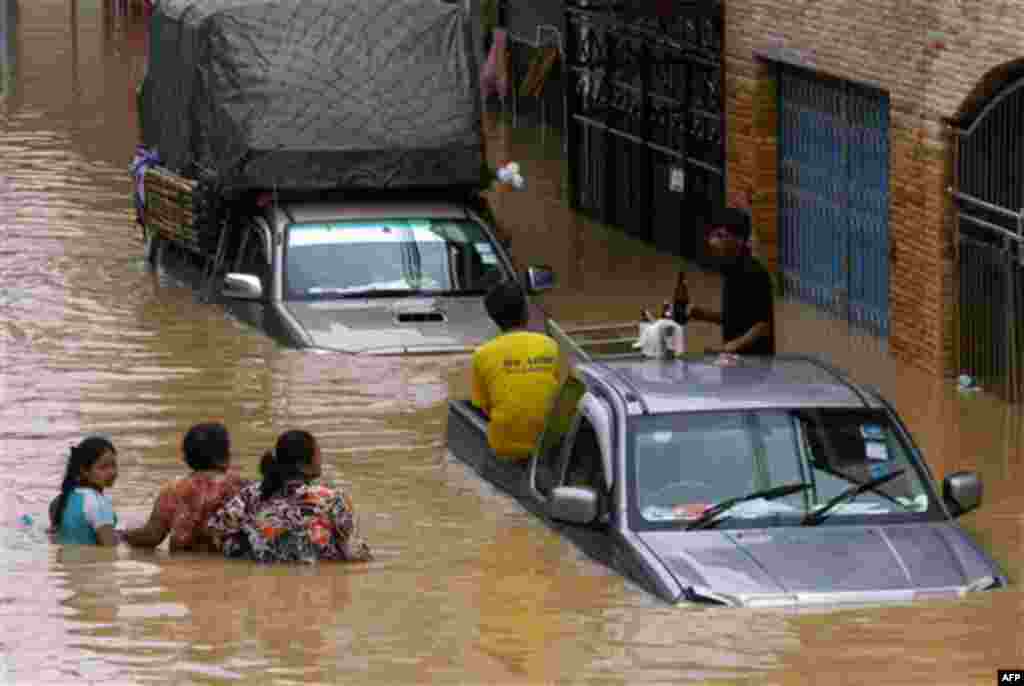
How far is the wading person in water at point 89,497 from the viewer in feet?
47.5

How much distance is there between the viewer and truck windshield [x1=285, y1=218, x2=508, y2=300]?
2259 cm

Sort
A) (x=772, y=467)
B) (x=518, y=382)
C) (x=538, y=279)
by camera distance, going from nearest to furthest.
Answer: (x=772, y=467)
(x=518, y=382)
(x=538, y=279)

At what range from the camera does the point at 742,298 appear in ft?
55.5

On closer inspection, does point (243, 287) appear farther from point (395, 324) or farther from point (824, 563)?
point (824, 563)

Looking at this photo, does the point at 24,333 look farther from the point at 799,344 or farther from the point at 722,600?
the point at 722,600

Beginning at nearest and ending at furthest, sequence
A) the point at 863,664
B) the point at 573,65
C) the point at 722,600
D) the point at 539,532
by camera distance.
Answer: the point at 863,664, the point at 722,600, the point at 539,532, the point at 573,65

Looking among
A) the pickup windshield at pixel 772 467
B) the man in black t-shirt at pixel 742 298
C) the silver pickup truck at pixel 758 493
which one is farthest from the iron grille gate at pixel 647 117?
the pickup windshield at pixel 772 467

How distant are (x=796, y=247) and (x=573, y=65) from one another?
6.97m

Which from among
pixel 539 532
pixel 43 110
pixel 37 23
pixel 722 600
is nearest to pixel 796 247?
pixel 539 532

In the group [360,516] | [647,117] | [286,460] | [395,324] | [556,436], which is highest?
[286,460]

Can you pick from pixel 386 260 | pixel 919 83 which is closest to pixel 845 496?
pixel 919 83

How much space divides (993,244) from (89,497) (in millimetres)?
8750

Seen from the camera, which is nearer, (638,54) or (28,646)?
(28,646)

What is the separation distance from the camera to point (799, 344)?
2344 cm
